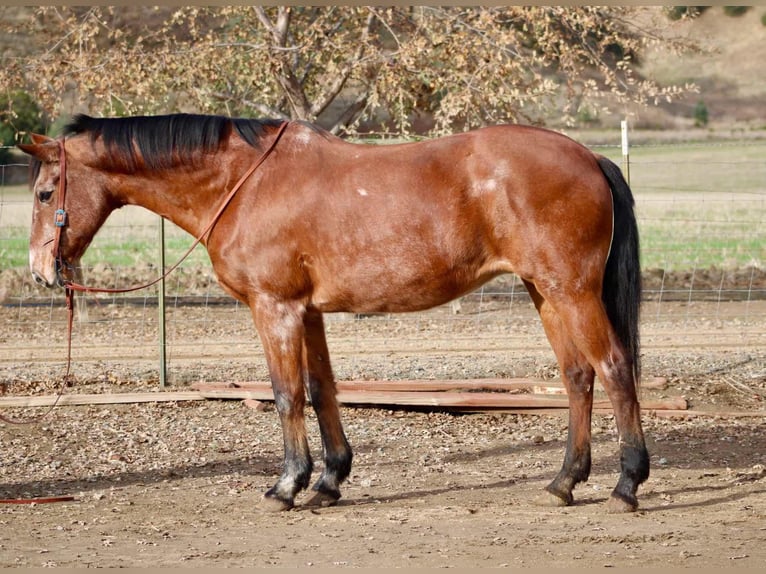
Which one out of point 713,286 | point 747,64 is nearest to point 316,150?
point 713,286

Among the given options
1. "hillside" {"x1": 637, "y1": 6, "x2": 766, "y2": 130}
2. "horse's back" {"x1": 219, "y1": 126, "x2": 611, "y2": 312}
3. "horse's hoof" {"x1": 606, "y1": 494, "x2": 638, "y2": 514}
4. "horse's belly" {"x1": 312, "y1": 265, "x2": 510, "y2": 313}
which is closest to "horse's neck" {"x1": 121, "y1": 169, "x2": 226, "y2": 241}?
"horse's back" {"x1": 219, "y1": 126, "x2": 611, "y2": 312}

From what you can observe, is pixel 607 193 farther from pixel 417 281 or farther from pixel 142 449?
pixel 142 449

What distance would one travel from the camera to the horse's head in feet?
18.6

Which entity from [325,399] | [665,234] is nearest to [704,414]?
[325,399]

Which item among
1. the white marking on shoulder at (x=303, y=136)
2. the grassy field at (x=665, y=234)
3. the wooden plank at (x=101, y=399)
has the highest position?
the white marking on shoulder at (x=303, y=136)

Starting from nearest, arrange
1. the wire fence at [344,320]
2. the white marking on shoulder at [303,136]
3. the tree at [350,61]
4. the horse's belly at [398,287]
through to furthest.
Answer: the horse's belly at [398,287] < the white marking on shoulder at [303,136] < the wire fence at [344,320] < the tree at [350,61]

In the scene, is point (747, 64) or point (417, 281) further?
point (747, 64)

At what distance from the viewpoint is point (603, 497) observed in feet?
18.9

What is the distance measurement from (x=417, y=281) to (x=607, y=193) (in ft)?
3.79

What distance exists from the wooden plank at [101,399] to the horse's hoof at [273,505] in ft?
9.60

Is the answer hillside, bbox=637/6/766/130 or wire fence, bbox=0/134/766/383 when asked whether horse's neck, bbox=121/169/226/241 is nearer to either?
wire fence, bbox=0/134/766/383

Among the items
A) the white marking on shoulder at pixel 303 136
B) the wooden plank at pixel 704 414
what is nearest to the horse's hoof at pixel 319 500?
the white marking on shoulder at pixel 303 136

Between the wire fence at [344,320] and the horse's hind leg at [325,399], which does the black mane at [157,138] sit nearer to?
the horse's hind leg at [325,399]

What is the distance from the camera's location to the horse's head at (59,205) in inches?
223
